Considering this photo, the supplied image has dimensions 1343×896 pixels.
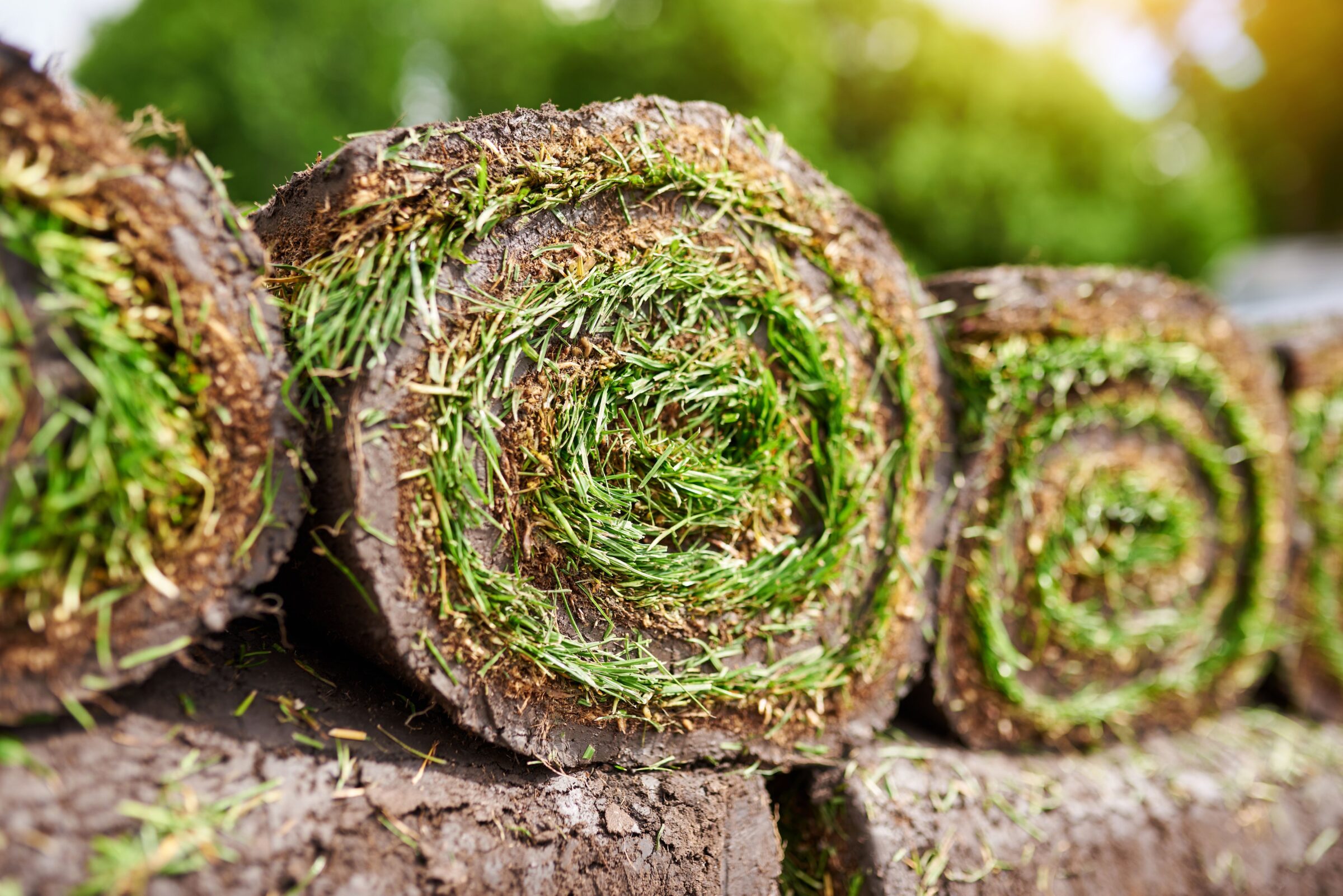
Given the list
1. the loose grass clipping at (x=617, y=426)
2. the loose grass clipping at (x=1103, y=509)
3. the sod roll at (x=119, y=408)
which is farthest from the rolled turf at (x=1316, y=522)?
the sod roll at (x=119, y=408)

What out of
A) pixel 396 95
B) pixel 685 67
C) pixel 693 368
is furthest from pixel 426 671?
pixel 396 95

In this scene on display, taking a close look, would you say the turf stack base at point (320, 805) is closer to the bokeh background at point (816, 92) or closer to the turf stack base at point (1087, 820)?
the turf stack base at point (1087, 820)

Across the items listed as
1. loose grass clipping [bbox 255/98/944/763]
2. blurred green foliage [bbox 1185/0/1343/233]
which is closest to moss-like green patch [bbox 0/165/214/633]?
loose grass clipping [bbox 255/98/944/763]

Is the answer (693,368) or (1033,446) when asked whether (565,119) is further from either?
(1033,446)

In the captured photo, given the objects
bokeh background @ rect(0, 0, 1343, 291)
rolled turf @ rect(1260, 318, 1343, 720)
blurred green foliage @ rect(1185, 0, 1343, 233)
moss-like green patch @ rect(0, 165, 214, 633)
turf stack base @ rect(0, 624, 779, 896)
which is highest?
blurred green foliage @ rect(1185, 0, 1343, 233)

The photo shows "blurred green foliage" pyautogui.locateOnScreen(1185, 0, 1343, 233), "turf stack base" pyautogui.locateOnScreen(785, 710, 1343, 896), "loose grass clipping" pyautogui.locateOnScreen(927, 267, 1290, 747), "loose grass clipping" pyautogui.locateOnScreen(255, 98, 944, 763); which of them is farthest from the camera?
"blurred green foliage" pyautogui.locateOnScreen(1185, 0, 1343, 233)

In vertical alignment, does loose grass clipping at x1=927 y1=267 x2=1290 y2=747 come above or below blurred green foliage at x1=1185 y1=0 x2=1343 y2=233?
below

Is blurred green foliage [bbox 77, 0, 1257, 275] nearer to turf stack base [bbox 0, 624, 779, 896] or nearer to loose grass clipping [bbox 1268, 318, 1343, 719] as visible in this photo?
loose grass clipping [bbox 1268, 318, 1343, 719]
